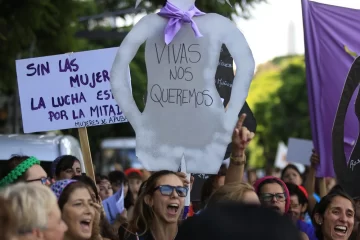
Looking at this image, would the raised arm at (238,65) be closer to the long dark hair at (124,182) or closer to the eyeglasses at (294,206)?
the eyeglasses at (294,206)

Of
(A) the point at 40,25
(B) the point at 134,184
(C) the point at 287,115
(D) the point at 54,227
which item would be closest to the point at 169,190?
(D) the point at 54,227

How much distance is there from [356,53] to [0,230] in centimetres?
447

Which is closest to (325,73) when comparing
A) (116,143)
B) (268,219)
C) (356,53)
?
(356,53)

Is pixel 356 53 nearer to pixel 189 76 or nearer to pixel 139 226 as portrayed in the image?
pixel 189 76

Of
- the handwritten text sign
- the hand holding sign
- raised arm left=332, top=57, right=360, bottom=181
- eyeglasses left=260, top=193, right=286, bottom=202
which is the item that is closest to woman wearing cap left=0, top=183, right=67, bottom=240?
the hand holding sign

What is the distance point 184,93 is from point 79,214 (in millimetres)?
1502

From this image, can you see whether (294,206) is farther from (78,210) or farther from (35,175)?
(78,210)

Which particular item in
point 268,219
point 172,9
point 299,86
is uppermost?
point 299,86

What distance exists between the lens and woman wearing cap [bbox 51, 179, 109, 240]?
4.35 metres

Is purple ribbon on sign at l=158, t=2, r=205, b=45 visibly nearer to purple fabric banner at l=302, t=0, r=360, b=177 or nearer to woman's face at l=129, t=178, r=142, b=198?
purple fabric banner at l=302, t=0, r=360, b=177

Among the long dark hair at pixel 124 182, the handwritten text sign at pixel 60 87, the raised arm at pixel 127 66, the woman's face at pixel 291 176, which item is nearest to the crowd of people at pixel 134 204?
the raised arm at pixel 127 66

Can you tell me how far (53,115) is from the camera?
7527 millimetres

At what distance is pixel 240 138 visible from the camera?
5.12 m

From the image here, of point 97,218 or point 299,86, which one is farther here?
point 299,86
